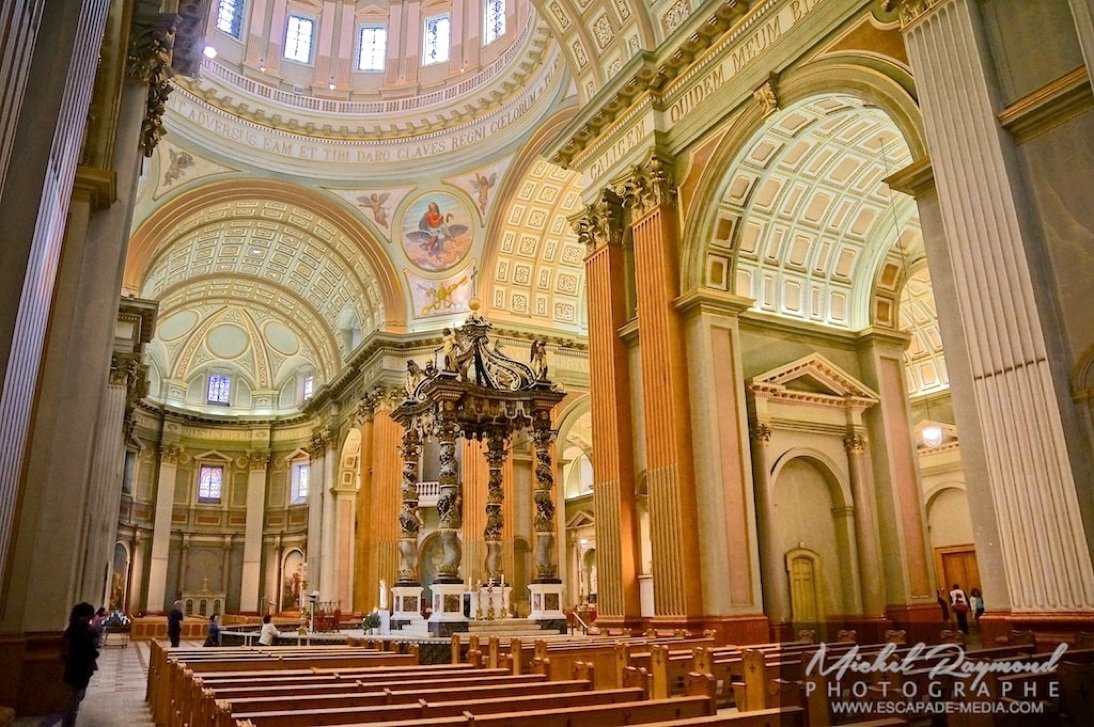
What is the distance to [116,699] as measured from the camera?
30.8 feet

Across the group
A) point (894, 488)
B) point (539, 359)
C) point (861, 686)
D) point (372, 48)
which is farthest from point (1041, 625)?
point (372, 48)

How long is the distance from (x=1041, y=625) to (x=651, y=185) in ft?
27.7

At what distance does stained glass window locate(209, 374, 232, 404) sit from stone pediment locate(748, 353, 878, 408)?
2807cm

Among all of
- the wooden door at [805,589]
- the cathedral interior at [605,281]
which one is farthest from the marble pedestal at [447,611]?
the wooden door at [805,589]

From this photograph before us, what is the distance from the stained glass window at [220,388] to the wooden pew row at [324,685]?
30.8 meters

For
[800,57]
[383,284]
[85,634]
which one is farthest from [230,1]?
[85,634]

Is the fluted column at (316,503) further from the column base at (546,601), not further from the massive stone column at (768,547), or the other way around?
the massive stone column at (768,547)

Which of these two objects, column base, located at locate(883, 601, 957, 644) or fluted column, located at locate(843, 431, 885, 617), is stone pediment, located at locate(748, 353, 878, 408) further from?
column base, located at locate(883, 601, 957, 644)

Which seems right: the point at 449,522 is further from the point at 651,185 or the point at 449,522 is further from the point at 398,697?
the point at 398,697

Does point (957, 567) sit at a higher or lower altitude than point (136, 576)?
lower

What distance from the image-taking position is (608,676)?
20.7ft

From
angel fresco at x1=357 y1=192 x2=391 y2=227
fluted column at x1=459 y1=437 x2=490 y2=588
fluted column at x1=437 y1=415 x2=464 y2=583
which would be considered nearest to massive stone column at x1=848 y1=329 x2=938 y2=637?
fluted column at x1=437 y1=415 x2=464 y2=583

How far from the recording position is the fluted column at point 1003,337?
6.24m

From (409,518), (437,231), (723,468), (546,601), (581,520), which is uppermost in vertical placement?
(437,231)
